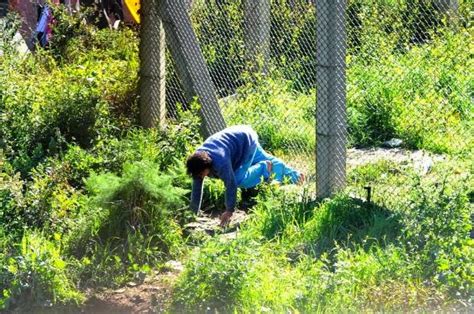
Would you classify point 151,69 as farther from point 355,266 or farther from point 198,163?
point 355,266

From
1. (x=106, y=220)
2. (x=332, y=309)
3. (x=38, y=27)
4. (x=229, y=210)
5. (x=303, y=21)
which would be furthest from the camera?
(x=38, y=27)

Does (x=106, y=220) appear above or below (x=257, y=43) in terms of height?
below

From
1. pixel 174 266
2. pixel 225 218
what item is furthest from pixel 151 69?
pixel 174 266

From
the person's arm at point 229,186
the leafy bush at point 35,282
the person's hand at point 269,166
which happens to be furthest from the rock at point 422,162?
the leafy bush at point 35,282

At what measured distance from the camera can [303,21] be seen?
7.97m

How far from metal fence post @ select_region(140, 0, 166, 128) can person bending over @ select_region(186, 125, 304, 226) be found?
123 centimetres

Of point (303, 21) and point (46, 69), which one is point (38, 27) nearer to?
point (46, 69)

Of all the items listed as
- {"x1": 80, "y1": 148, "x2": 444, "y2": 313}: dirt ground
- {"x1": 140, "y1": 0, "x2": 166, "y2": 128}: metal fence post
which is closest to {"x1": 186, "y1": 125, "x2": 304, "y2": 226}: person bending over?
{"x1": 80, "y1": 148, "x2": 444, "y2": 313}: dirt ground

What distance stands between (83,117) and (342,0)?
2500mm

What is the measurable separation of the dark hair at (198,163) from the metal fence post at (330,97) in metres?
0.76

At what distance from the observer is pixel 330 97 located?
6.14 metres

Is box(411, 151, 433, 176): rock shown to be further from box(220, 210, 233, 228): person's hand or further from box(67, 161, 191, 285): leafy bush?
box(67, 161, 191, 285): leafy bush

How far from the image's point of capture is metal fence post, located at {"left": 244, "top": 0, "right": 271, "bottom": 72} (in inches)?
330

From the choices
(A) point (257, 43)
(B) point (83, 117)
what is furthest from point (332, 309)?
(A) point (257, 43)
